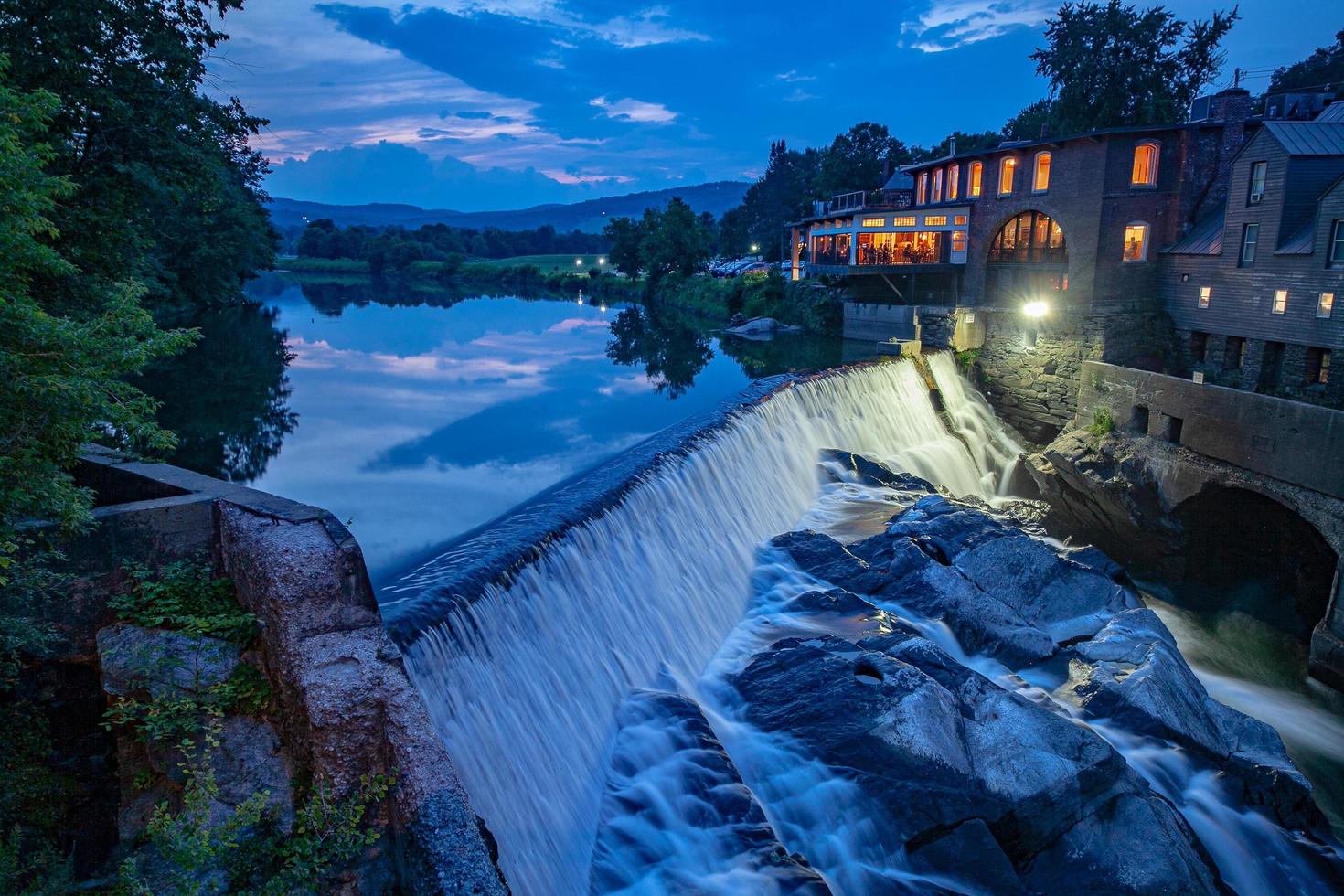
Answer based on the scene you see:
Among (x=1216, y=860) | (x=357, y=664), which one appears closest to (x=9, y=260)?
(x=357, y=664)

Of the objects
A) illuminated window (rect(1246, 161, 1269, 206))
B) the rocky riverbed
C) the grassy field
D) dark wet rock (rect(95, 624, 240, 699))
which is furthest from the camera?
the grassy field

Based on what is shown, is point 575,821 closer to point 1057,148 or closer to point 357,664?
point 357,664

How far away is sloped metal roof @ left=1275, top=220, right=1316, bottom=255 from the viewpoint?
22827 millimetres

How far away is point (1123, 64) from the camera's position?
174 feet

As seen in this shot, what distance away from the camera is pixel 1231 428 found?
59.7 ft

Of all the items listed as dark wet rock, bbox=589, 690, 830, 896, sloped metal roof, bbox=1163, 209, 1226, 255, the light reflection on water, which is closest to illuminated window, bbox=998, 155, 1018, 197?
sloped metal roof, bbox=1163, 209, 1226, 255

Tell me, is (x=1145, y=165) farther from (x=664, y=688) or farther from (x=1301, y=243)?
(x=664, y=688)

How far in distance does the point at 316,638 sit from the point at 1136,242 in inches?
1303

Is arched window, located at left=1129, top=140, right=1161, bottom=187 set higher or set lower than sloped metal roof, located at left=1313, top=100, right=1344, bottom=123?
lower

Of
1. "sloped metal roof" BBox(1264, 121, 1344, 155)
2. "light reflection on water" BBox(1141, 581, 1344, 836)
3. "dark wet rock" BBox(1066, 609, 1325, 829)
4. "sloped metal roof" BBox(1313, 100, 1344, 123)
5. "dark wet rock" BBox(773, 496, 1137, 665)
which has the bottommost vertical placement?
"light reflection on water" BBox(1141, 581, 1344, 836)

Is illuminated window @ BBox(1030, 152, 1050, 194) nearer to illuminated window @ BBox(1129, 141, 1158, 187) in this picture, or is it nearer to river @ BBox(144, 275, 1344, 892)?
illuminated window @ BBox(1129, 141, 1158, 187)

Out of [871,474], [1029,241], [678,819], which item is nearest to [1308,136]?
[1029,241]

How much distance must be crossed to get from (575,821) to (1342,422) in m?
15.9

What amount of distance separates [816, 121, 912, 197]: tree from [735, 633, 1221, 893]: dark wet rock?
2951 inches
